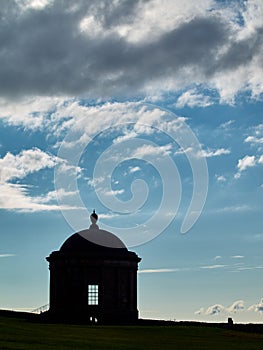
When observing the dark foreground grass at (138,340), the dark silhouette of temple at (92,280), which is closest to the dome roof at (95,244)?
the dark silhouette of temple at (92,280)

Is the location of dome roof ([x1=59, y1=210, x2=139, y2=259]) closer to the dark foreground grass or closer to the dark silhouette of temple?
the dark silhouette of temple

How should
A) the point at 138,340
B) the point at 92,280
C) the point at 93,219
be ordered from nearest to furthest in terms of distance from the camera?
1. the point at 138,340
2. the point at 92,280
3. the point at 93,219

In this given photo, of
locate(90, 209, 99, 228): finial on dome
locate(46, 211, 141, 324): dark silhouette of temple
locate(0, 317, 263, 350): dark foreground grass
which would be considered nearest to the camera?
locate(0, 317, 263, 350): dark foreground grass

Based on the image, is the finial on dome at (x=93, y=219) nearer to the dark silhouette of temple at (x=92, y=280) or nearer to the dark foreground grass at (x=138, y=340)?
the dark silhouette of temple at (x=92, y=280)

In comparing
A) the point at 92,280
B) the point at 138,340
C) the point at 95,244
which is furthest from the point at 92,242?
the point at 138,340

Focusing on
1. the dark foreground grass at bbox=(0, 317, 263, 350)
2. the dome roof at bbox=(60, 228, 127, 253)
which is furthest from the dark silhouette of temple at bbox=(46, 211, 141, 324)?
the dark foreground grass at bbox=(0, 317, 263, 350)

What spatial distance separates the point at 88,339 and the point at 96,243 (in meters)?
26.7

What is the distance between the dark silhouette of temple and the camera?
5869cm

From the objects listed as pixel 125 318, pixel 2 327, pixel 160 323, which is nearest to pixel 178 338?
pixel 2 327

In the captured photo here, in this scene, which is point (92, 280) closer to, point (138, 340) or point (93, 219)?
point (93, 219)

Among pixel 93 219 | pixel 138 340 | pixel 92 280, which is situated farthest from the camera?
pixel 93 219

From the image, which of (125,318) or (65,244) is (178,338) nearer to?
(125,318)

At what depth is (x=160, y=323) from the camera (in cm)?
5203

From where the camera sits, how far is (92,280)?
195 ft
